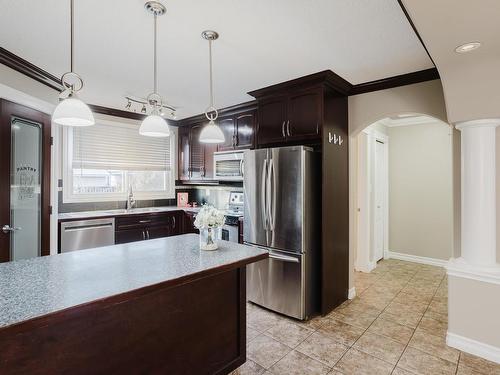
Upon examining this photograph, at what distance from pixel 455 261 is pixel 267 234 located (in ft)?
5.73

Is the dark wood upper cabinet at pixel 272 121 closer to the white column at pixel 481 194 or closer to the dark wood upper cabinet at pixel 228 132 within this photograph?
the dark wood upper cabinet at pixel 228 132

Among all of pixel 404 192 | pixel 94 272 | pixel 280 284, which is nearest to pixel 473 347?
pixel 280 284

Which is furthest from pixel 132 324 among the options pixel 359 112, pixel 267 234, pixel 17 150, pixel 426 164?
pixel 426 164

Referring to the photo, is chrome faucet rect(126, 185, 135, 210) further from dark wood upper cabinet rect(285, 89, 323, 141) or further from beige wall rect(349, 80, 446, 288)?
beige wall rect(349, 80, 446, 288)

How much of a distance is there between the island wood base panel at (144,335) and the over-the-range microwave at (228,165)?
2.16 meters

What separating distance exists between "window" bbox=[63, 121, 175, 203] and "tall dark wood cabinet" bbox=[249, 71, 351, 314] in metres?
2.39

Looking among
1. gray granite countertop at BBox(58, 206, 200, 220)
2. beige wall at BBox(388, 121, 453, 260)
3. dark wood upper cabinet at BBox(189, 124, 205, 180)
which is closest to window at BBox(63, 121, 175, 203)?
gray granite countertop at BBox(58, 206, 200, 220)

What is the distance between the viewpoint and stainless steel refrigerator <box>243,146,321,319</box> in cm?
289

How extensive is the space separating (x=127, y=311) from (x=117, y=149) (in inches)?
141

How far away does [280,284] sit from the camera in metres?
3.06

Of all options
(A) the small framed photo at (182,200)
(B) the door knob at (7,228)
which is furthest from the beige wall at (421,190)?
(B) the door knob at (7,228)

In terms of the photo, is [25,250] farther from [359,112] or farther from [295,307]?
[359,112]

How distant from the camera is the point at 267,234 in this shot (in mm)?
3145

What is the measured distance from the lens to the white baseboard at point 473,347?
2.29m
